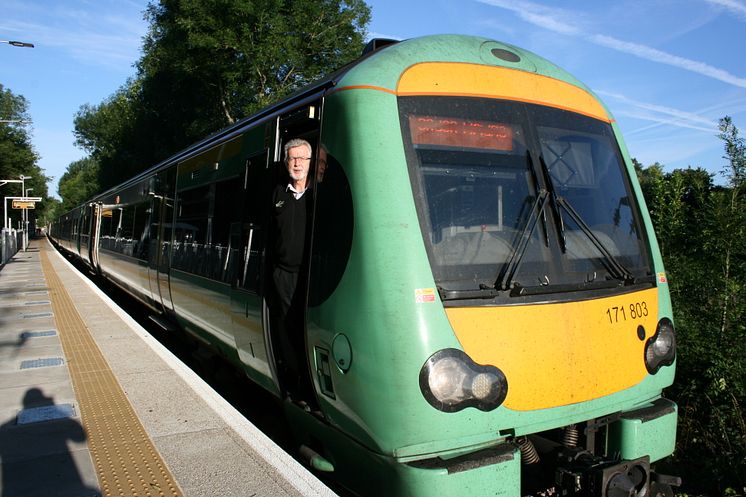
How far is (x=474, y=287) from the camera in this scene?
3137mm

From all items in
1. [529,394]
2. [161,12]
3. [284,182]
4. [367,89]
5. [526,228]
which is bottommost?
[529,394]

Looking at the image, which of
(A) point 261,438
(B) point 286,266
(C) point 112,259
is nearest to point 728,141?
(B) point 286,266

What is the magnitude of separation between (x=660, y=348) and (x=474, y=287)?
144 cm

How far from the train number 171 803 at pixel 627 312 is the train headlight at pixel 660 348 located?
0.57 ft

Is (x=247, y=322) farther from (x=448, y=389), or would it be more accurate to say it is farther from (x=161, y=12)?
(x=161, y=12)

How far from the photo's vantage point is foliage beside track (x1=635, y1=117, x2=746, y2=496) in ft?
17.7

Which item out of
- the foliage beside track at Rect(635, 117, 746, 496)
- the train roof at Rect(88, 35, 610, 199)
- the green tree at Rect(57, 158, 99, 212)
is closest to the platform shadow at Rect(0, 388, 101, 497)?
the train roof at Rect(88, 35, 610, 199)

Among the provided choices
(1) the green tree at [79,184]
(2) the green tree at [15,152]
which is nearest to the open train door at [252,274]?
(2) the green tree at [15,152]

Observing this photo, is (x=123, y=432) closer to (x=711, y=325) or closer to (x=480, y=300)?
(x=480, y=300)

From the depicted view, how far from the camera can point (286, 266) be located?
3689 mm

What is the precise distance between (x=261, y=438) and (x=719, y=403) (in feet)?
14.7

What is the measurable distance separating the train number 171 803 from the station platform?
1857 millimetres

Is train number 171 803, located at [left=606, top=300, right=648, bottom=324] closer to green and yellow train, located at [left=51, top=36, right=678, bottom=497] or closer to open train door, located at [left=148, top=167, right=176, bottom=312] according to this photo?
green and yellow train, located at [left=51, top=36, right=678, bottom=497]

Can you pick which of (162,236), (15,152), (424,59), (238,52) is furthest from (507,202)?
(15,152)
